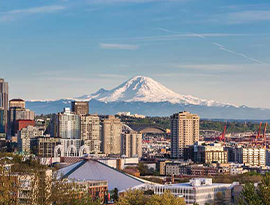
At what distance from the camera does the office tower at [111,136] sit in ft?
387

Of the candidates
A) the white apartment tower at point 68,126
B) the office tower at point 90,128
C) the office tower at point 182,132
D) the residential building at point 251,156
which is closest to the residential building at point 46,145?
A: the office tower at point 90,128

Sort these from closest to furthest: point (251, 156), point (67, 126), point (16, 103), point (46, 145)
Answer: point (251, 156) → point (46, 145) → point (67, 126) → point (16, 103)

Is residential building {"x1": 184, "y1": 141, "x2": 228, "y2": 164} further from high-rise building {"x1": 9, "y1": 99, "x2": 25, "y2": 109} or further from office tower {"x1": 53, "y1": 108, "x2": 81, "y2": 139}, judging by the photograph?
high-rise building {"x1": 9, "y1": 99, "x2": 25, "y2": 109}

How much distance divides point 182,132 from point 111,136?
11731 mm

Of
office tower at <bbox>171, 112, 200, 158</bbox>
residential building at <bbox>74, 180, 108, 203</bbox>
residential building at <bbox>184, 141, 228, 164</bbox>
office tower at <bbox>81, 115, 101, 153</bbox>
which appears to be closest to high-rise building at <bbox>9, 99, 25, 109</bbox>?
office tower at <bbox>81, 115, 101, 153</bbox>

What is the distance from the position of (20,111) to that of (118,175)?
98.3 metres

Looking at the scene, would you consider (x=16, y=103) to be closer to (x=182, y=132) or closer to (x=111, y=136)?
(x=111, y=136)

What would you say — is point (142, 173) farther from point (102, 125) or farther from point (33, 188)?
point (33, 188)

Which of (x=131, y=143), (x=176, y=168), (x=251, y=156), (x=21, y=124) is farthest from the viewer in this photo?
(x=21, y=124)

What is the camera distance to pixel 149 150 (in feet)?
420

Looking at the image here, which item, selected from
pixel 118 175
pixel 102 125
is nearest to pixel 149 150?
pixel 102 125

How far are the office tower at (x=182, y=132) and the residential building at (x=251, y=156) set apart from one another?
953cm

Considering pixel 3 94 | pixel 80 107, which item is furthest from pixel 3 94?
pixel 80 107

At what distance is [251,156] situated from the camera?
101625 mm
